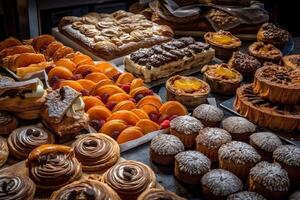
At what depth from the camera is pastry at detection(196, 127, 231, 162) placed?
2.79 meters

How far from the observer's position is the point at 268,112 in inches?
127

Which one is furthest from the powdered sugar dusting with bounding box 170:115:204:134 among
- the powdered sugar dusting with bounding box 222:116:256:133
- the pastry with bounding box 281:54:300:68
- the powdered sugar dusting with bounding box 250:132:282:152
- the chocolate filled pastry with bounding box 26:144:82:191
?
the pastry with bounding box 281:54:300:68

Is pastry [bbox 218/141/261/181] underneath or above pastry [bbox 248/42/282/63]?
underneath

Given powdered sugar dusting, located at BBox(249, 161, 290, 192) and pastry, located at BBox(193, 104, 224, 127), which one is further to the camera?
pastry, located at BBox(193, 104, 224, 127)

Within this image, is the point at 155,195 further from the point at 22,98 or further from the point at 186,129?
the point at 22,98

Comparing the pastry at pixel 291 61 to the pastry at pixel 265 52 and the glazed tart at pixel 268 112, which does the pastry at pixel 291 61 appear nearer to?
the pastry at pixel 265 52

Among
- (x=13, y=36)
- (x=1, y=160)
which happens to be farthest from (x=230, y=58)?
(x=1, y=160)

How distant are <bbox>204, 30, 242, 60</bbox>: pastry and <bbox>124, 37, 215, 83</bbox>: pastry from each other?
249mm

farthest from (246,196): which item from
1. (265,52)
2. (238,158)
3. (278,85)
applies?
(265,52)

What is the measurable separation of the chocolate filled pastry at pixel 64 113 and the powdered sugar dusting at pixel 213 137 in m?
0.83

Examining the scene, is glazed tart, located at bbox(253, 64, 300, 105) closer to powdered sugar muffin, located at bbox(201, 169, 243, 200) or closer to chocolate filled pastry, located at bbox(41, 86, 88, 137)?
powdered sugar muffin, located at bbox(201, 169, 243, 200)

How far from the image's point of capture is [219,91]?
12.5ft

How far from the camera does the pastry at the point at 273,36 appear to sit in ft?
15.0

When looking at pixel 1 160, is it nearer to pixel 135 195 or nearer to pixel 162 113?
pixel 135 195
